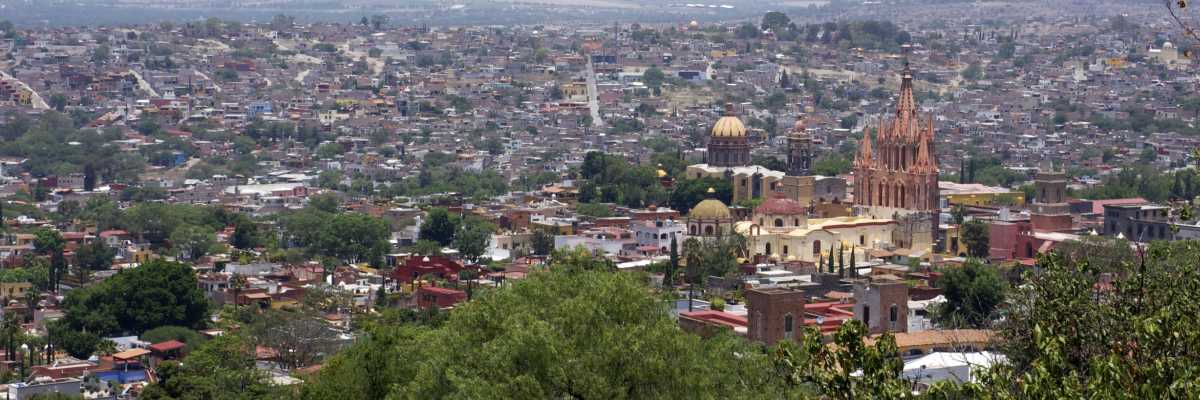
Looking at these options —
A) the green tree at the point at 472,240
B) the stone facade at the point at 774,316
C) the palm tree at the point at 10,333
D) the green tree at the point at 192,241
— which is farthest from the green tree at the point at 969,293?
the green tree at the point at 192,241

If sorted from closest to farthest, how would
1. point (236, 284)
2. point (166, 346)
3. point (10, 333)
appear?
1. point (10, 333)
2. point (166, 346)
3. point (236, 284)

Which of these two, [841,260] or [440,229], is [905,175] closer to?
[841,260]

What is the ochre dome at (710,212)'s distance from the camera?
159 ft

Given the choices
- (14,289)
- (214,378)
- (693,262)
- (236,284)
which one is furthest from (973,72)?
(214,378)

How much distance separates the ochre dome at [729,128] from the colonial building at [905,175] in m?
9.06

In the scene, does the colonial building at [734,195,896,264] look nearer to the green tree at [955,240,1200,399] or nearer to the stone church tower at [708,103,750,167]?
the stone church tower at [708,103,750,167]

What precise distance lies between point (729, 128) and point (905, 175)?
1085cm

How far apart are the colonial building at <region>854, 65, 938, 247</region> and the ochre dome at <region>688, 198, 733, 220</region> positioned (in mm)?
3313

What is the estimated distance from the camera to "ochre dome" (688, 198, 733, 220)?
48.4 m

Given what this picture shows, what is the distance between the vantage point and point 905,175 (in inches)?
1950

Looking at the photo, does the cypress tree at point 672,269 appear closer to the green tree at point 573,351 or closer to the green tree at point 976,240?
the green tree at point 976,240

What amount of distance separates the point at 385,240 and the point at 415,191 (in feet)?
54.7

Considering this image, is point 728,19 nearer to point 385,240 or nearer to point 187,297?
point 385,240

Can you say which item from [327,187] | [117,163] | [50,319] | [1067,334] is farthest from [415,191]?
[1067,334]
